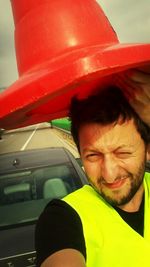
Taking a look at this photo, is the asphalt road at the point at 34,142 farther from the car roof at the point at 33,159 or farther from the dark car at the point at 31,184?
the dark car at the point at 31,184

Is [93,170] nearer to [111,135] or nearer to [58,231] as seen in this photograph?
[111,135]

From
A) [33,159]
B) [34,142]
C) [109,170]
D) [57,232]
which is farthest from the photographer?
[34,142]

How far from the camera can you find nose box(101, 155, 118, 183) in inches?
77.5

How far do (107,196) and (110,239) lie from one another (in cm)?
23

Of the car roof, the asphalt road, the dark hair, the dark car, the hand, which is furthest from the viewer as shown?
the asphalt road

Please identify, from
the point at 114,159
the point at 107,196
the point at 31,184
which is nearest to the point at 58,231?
the point at 107,196

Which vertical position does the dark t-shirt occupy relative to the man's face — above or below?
below

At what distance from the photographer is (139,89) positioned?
1829 millimetres

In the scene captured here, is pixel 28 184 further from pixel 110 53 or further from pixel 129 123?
pixel 110 53

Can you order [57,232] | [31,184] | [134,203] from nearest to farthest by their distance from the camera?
[57,232] < [134,203] < [31,184]

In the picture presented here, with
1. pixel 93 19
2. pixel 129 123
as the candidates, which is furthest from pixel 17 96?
pixel 129 123

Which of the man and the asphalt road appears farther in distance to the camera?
the asphalt road

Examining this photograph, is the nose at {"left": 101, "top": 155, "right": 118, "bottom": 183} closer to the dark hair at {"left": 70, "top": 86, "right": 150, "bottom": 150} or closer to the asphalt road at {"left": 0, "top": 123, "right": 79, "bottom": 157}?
the dark hair at {"left": 70, "top": 86, "right": 150, "bottom": 150}

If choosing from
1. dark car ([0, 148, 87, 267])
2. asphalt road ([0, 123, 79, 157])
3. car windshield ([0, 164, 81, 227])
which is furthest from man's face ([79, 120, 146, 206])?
asphalt road ([0, 123, 79, 157])
